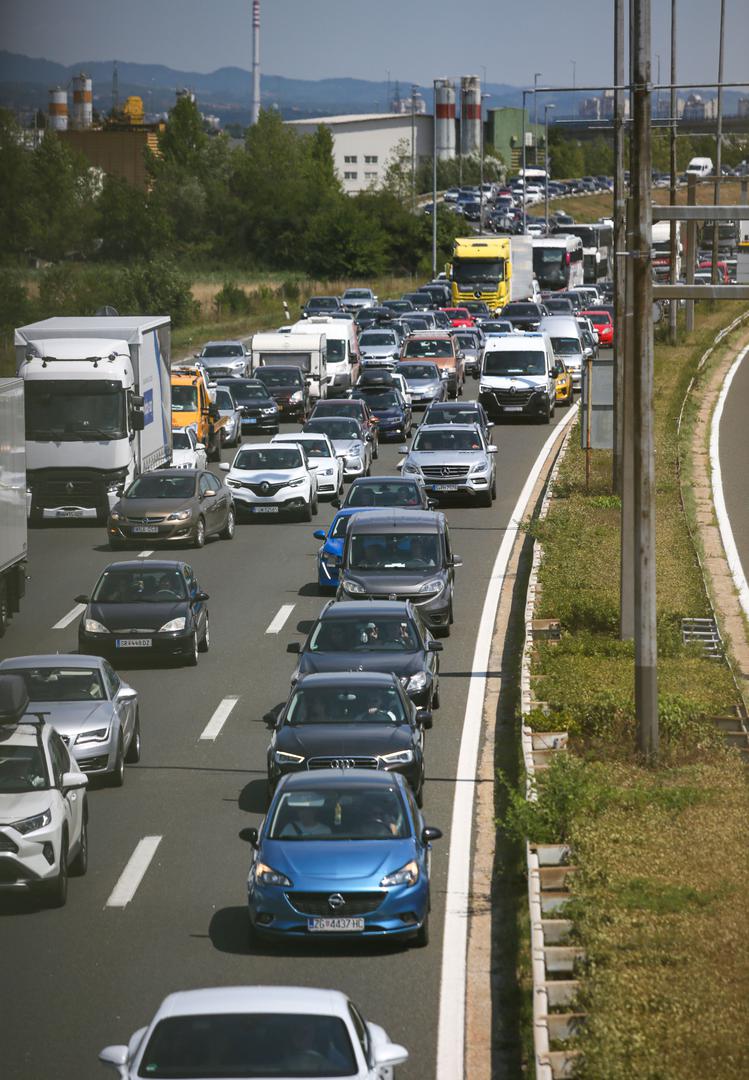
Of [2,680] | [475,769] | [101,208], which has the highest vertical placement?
[101,208]

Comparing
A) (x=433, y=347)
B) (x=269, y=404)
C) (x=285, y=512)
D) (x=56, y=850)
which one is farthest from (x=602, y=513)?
Result: (x=433, y=347)

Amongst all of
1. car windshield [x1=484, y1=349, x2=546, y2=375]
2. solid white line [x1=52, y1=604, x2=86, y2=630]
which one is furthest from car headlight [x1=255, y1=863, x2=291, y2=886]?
car windshield [x1=484, y1=349, x2=546, y2=375]

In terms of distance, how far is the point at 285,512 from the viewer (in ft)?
127

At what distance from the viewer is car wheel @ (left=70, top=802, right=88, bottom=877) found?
15914mm

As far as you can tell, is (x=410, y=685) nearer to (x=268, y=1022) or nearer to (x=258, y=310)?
(x=268, y=1022)

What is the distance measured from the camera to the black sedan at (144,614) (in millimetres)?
24750

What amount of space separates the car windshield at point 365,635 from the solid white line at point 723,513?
8422 mm

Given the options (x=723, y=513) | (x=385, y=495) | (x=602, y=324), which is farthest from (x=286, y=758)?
(x=602, y=324)

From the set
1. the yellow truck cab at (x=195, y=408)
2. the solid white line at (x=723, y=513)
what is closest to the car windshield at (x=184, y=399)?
the yellow truck cab at (x=195, y=408)

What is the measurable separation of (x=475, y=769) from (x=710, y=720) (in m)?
2.59

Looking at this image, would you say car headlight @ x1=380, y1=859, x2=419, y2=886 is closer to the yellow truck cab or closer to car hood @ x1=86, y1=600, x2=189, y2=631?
car hood @ x1=86, y1=600, x2=189, y2=631

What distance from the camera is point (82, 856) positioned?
1602cm

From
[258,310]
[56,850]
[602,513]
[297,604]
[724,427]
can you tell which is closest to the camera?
[56,850]

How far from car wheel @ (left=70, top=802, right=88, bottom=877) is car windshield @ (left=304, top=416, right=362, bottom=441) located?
27.7 m
